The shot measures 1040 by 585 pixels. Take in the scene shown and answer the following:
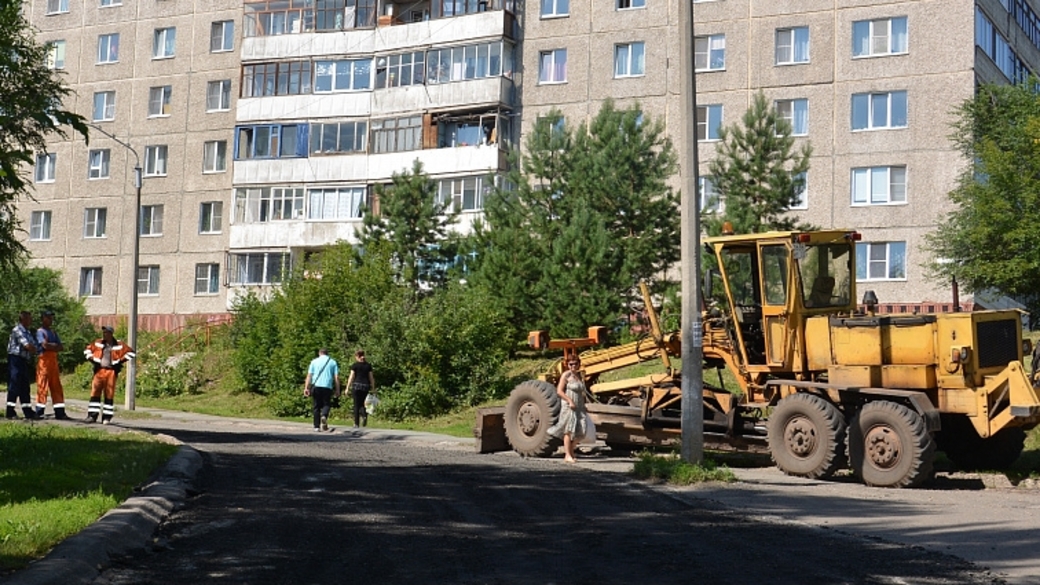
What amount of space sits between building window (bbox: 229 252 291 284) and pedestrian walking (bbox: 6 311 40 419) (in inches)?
1190

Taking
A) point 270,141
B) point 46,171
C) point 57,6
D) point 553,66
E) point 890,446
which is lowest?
point 890,446

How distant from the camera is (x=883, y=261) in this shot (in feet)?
140

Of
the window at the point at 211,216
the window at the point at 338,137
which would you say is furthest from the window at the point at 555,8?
the window at the point at 211,216

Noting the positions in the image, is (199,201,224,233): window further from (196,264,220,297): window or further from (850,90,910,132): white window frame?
(850,90,910,132): white window frame

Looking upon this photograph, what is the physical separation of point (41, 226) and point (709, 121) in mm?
34188

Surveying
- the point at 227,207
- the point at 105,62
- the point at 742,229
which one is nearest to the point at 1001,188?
the point at 742,229

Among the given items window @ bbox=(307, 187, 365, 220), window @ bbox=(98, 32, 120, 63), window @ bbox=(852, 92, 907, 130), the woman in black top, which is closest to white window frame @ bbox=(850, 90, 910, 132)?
window @ bbox=(852, 92, 907, 130)

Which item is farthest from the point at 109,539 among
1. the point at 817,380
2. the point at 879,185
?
the point at 879,185

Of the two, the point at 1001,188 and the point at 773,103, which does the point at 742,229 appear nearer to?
the point at 1001,188

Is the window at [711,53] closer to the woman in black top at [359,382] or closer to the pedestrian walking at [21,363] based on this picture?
the woman in black top at [359,382]

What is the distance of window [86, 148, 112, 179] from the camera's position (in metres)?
59.8

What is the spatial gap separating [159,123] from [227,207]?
6.00 m

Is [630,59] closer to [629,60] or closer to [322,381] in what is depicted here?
[629,60]

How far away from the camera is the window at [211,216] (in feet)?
186
